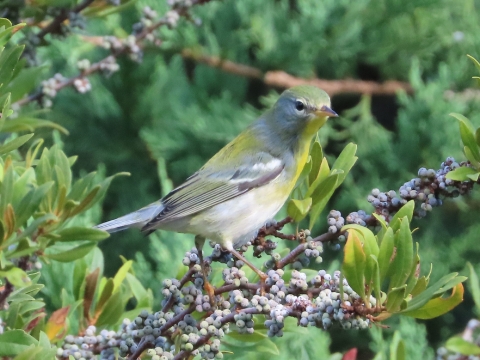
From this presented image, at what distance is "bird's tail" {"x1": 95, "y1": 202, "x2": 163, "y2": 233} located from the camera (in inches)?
81.7

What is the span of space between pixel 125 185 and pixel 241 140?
3.59 feet

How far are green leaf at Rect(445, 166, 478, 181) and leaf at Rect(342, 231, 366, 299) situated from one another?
Answer: 0.24 m

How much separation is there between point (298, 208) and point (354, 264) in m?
0.25

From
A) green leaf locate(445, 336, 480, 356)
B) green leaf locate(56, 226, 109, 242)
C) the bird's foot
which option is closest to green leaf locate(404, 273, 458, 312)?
green leaf locate(445, 336, 480, 356)

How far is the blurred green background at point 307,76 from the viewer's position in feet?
9.99

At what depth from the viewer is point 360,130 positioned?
10.5 feet

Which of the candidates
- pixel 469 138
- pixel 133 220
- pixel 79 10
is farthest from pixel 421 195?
pixel 133 220

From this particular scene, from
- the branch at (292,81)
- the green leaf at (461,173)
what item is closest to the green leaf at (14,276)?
the green leaf at (461,173)

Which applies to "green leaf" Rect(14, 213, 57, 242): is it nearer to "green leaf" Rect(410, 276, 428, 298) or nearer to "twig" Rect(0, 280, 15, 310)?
"twig" Rect(0, 280, 15, 310)

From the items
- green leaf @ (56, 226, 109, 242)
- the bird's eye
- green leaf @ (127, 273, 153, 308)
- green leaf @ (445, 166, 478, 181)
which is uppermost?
green leaf @ (56, 226, 109, 242)

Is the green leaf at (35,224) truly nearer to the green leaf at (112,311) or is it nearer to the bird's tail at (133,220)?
the green leaf at (112,311)

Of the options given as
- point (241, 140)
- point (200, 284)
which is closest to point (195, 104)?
point (241, 140)

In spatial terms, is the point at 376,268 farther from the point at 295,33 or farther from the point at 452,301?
the point at 295,33

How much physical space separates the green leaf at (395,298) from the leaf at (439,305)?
0.02 meters
